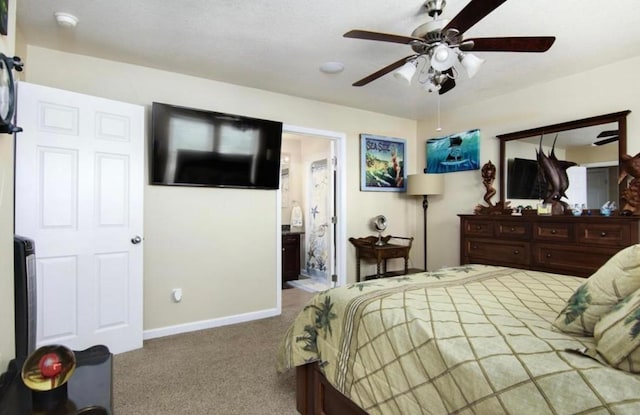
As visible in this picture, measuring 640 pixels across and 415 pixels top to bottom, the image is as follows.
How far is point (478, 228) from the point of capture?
349 centimetres

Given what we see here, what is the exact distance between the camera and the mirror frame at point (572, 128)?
2797mm

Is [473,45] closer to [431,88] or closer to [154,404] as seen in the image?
[431,88]

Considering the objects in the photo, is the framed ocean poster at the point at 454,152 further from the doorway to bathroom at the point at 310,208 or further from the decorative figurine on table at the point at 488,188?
the doorway to bathroom at the point at 310,208

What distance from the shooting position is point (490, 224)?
3371 millimetres

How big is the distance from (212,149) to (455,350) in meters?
2.75

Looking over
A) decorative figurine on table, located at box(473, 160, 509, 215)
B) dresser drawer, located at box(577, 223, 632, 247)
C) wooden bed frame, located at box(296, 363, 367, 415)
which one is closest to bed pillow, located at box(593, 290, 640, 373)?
wooden bed frame, located at box(296, 363, 367, 415)

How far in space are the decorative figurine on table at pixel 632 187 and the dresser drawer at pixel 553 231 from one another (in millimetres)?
388

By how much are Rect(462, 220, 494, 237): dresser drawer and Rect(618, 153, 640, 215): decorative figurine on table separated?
1.02m

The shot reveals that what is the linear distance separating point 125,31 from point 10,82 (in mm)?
1476

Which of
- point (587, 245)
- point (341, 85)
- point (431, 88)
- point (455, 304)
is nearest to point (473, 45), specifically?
point (431, 88)

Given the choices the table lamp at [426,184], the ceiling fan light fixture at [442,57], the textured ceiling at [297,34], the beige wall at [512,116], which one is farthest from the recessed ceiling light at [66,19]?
the table lamp at [426,184]

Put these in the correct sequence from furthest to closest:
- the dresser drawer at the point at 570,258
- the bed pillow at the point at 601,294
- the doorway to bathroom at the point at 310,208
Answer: the doorway to bathroom at the point at 310,208, the dresser drawer at the point at 570,258, the bed pillow at the point at 601,294

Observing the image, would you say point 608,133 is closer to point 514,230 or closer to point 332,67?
point 514,230

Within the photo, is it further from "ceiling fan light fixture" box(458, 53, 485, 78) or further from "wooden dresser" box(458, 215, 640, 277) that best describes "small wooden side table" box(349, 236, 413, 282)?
"ceiling fan light fixture" box(458, 53, 485, 78)
